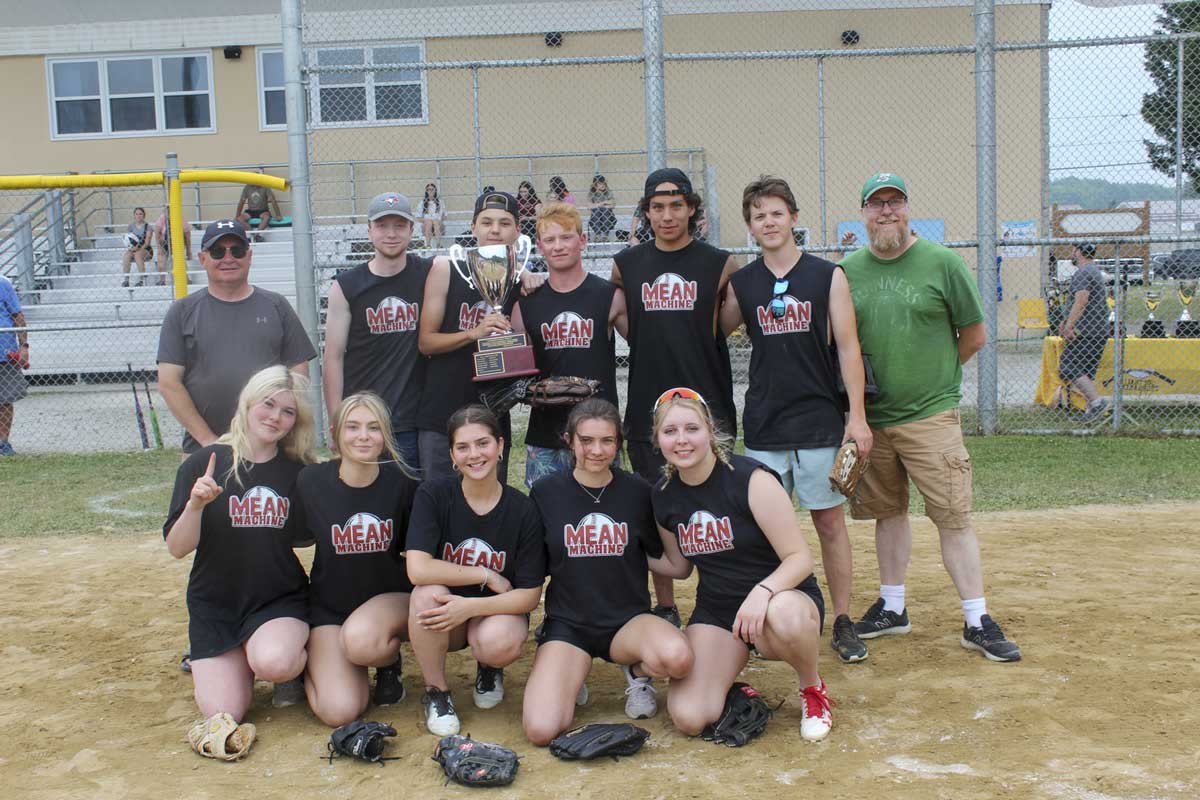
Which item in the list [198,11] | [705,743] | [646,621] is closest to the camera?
[705,743]

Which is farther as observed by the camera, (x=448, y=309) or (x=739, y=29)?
(x=739, y=29)

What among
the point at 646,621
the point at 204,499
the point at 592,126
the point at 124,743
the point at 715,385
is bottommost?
the point at 124,743

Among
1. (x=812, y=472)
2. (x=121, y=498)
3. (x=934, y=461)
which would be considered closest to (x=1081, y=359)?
(x=934, y=461)

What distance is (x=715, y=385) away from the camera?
→ 469cm

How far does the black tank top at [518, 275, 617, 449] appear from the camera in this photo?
185 inches

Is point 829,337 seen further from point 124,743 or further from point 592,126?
point 592,126

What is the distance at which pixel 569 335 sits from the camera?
4.70 meters

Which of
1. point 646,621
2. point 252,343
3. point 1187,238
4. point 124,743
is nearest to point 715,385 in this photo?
point 646,621

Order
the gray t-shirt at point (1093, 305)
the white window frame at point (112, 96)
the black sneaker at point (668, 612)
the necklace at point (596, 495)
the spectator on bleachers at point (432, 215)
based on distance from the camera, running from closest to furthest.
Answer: the necklace at point (596, 495), the black sneaker at point (668, 612), the gray t-shirt at point (1093, 305), the spectator on bleachers at point (432, 215), the white window frame at point (112, 96)

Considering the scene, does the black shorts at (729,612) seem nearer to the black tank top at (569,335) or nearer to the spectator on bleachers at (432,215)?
the black tank top at (569,335)

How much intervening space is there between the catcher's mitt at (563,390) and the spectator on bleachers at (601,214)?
922cm

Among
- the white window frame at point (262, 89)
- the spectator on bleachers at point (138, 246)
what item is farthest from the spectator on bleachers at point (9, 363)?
the white window frame at point (262, 89)

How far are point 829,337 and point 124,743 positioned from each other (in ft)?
9.71

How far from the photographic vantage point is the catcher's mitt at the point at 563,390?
4559 millimetres
